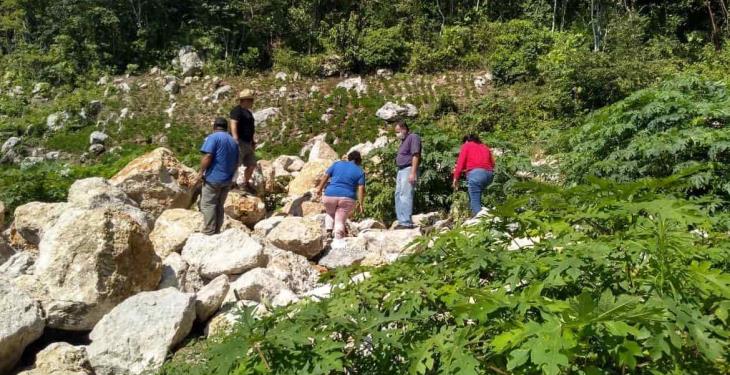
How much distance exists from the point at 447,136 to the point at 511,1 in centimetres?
2348

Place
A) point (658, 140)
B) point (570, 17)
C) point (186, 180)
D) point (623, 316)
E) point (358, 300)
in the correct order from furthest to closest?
point (570, 17) < point (186, 180) < point (658, 140) < point (358, 300) < point (623, 316)

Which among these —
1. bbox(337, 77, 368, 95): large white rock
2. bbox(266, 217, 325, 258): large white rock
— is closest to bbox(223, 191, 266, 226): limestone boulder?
bbox(266, 217, 325, 258): large white rock

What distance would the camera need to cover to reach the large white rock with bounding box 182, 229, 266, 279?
478 cm

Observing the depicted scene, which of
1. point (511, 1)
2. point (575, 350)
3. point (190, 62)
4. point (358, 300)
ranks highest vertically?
point (575, 350)

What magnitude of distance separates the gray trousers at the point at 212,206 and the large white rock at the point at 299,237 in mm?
574

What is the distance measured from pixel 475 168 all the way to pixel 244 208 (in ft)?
9.77

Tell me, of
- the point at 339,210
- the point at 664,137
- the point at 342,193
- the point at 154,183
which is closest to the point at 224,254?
the point at 339,210

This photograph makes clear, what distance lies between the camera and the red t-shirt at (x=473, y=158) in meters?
6.79

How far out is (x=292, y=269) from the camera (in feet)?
16.5

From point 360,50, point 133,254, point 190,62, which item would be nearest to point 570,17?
point 360,50

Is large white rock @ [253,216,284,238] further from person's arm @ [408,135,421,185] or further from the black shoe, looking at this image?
person's arm @ [408,135,421,185]

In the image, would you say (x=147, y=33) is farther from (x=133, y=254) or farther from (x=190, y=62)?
(x=133, y=254)

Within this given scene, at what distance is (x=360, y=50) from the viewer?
25844 mm

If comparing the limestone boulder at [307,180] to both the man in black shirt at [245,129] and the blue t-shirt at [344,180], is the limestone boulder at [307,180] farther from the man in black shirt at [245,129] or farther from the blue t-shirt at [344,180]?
the blue t-shirt at [344,180]
